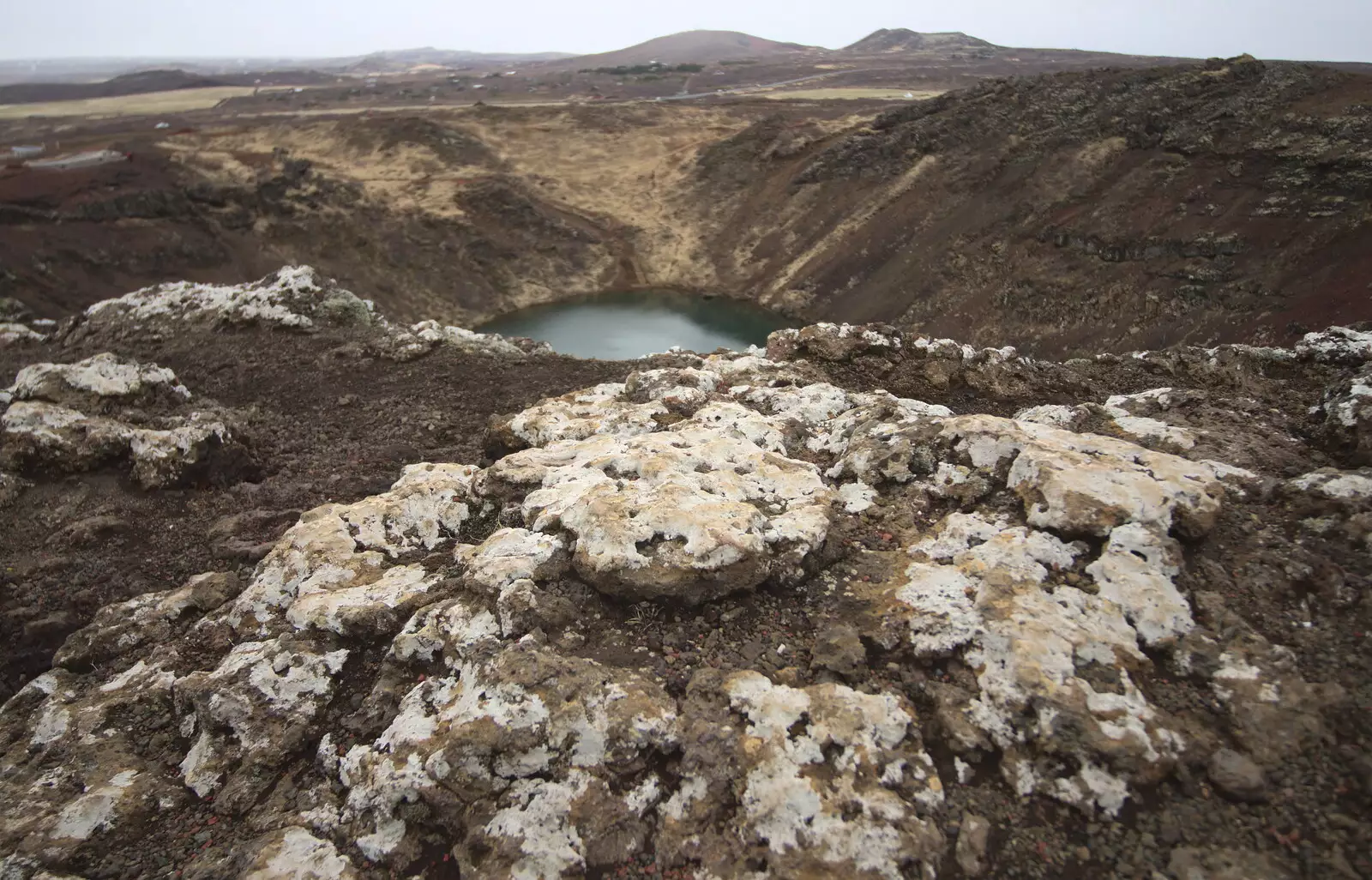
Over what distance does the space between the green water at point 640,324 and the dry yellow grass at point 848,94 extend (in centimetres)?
4913

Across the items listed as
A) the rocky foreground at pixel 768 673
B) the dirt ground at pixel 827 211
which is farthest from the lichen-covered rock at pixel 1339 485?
the dirt ground at pixel 827 211

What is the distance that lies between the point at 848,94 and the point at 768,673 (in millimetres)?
97173

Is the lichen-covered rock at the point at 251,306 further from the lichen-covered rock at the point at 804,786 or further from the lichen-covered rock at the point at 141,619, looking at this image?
the lichen-covered rock at the point at 804,786

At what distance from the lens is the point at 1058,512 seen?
8.84m

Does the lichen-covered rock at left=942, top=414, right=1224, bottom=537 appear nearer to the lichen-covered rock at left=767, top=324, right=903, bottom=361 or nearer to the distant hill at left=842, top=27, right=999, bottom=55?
the lichen-covered rock at left=767, top=324, right=903, bottom=361

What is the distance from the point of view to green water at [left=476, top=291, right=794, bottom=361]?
40656mm

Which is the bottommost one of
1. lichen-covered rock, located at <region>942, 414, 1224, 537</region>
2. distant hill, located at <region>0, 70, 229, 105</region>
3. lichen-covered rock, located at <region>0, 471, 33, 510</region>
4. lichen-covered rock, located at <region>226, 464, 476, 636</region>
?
lichen-covered rock, located at <region>0, 471, 33, 510</region>

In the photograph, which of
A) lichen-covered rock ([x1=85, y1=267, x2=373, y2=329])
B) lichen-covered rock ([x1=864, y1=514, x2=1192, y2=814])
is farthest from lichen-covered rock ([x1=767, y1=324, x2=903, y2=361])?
lichen-covered rock ([x1=85, y1=267, x2=373, y2=329])

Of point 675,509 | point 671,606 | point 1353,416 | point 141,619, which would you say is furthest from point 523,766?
point 1353,416

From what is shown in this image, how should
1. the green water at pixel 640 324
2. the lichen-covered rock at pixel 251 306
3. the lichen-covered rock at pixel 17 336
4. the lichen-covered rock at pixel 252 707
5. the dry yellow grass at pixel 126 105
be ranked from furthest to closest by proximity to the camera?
the dry yellow grass at pixel 126 105 < the green water at pixel 640 324 < the lichen-covered rock at pixel 17 336 < the lichen-covered rock at pixel 251 306 < the lichen-covered rock at pixel 252 707

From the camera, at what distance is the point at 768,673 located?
774 centimetres

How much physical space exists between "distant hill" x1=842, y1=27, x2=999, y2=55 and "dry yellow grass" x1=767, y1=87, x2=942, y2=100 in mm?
84355

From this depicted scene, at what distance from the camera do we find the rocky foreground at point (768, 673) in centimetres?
630

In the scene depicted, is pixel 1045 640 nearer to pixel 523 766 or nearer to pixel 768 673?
A: pixel 768 673
